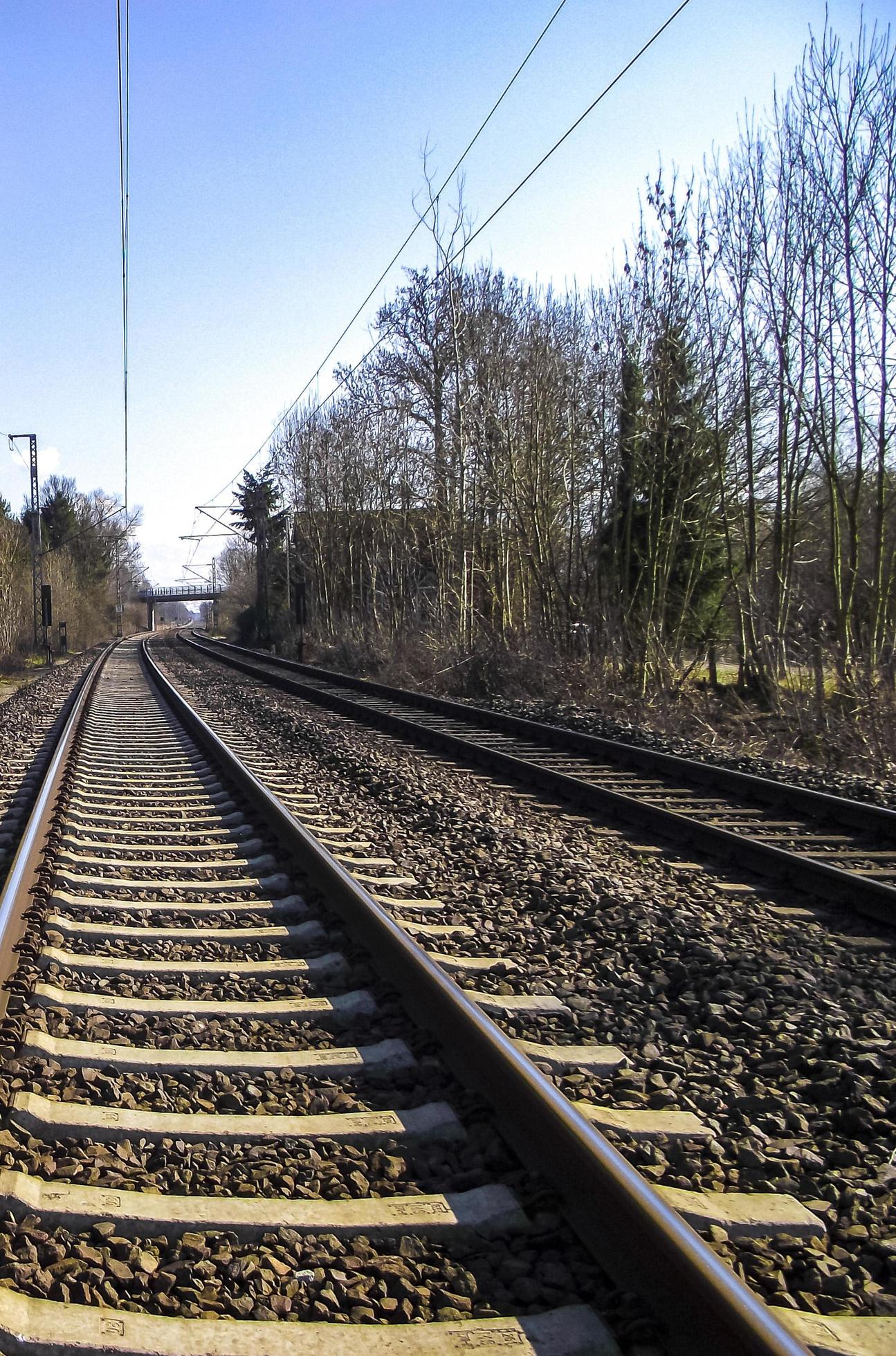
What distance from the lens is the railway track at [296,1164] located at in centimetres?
223

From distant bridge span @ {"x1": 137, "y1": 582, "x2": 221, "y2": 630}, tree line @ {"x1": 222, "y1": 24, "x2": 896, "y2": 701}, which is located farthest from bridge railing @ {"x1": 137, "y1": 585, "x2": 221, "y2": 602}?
tree line @ {"x1": 222, "y1": 24, "x2": 896, "y2": 701}

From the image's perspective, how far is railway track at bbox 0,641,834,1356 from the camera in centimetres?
223

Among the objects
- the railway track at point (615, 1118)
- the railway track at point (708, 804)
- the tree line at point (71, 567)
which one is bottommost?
the railway track at point (615, 1118)

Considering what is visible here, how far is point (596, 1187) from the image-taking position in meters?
2.53

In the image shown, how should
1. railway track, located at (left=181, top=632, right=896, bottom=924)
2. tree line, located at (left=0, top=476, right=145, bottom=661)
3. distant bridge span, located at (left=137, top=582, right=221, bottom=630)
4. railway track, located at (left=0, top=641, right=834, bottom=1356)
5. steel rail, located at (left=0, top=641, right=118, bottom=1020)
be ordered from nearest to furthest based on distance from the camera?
railway track, located at (left=0, top=641, right=834, bottom=1356) < steel rail, located at (left=0, top=641, right=118, bottom=1020) < railway track, located at (left=181, top=632, right=896, bottom=924) < tree line, located at (left=0, top=476, right=145, bottom=661) < distant bridge span, located at (left=137, top=582, right=221, bottom=630)

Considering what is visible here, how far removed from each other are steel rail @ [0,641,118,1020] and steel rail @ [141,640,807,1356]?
147cm

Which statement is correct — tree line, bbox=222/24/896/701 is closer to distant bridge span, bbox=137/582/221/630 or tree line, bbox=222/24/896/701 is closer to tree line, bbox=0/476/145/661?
tree line, bbox=0/476/145/661

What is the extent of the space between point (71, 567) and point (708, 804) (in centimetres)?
5823

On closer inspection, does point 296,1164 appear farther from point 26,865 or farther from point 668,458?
point 668,458

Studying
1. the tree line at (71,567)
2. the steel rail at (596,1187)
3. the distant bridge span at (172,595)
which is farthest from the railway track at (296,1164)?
the distant bridge span at (172,595)

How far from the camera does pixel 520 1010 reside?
410 centimetres

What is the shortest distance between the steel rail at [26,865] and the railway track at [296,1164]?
1.0 inches

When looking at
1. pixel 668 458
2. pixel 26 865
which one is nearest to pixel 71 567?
pixel 668 458

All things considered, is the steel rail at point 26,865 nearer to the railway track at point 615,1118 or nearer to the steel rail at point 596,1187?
the steel rail at point 596,1187
